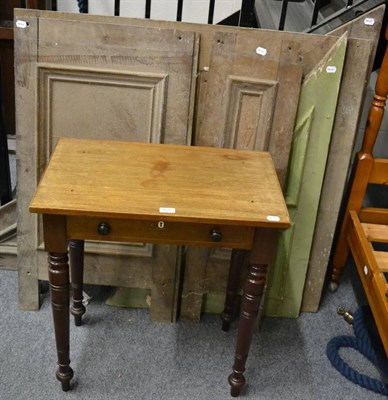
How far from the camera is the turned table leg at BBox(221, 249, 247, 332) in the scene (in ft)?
6.24

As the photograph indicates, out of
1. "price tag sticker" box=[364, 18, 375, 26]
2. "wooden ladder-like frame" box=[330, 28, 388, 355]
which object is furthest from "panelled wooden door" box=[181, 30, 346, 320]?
"wooden ladder-like frame" box=[330, 28, 388, 355]

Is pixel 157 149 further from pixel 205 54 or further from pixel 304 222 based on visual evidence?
pixel 304 222

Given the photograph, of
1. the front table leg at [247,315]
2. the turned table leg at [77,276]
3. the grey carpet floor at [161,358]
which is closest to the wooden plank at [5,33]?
the grey carpet floor at [161,358]

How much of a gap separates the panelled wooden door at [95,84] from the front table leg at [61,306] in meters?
0.44

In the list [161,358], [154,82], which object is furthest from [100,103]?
[161,358]

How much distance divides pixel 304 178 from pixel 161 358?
2.46 ft

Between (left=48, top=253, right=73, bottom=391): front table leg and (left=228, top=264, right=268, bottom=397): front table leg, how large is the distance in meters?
0.49

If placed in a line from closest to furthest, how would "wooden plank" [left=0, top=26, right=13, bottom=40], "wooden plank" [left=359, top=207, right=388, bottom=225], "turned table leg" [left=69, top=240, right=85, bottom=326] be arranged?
"turned table leg" [left=69, top=240, right=85, bottom=326] → "wooden plank" [left=359, top=207, right=388, bottom=225] → "wooden plank" [left=0, top=26, right=13, bottom=40]

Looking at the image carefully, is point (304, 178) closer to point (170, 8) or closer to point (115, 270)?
point (115, 270)

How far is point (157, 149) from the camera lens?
1720mm

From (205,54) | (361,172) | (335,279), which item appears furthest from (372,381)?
(205,54)

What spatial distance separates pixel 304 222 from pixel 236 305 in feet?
1.27

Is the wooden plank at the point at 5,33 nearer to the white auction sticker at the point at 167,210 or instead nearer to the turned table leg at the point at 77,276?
the turned table leg at the point at 77,276

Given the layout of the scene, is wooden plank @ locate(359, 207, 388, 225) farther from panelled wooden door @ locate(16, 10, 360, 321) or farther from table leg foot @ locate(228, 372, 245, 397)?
table leg foot @ locate(228, 372, 245, 397)
